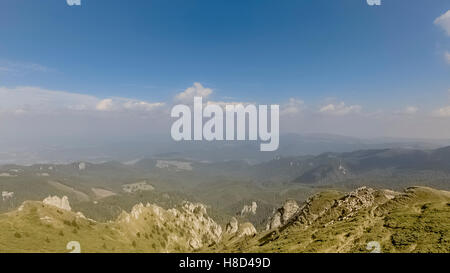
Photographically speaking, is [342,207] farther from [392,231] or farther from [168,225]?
[168,225]

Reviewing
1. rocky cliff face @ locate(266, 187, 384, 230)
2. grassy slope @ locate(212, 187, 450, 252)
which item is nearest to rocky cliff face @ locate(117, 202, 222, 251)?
rocky cliff face @ locate(266, 187, 384, 230)

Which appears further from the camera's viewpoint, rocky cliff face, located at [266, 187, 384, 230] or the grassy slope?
rocky cliff face, located at [266, 187, 384, 230]

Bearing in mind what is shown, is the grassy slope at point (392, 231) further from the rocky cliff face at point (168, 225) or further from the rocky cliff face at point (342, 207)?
the rocky cliff face at point (168, 225)

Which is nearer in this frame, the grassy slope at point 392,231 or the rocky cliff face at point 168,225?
the grassy slope at point 392,231

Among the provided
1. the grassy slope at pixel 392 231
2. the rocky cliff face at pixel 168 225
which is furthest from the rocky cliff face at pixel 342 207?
the rocky cliff face at pixel 168 225

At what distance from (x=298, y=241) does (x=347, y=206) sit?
33.0 meters

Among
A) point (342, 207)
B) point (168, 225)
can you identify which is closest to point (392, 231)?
point (342, 207)

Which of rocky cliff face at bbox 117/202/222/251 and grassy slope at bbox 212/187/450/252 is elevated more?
grassy slope at bbox 212/187/450/252

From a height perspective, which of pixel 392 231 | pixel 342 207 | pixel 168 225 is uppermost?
pixel 392 231

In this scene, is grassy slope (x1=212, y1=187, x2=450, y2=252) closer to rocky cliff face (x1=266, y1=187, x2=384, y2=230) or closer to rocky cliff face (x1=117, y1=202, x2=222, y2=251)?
rocky cliff face (x1=266, y1=187, x2=384, y2=230)

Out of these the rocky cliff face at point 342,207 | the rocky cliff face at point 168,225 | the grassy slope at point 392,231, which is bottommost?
the rocky cliff face at point 168,225
